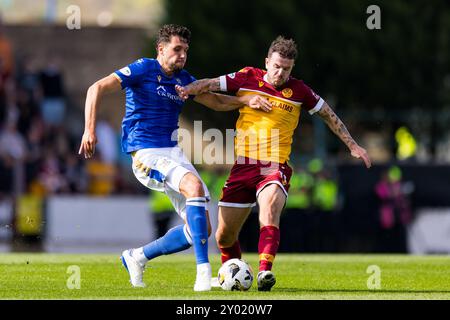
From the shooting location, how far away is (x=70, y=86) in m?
33.8

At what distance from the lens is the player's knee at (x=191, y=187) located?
10.9m

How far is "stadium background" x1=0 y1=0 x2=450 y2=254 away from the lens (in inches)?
909

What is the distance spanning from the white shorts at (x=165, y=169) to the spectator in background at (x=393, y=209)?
480 inches

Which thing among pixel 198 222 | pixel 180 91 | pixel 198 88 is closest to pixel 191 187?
pixel 198 222

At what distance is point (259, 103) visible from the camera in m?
11.7

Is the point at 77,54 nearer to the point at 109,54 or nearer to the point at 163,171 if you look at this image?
the point at 109,54

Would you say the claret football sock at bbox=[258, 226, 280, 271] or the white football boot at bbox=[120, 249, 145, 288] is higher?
the claret football sock at bbox=[258, 226, 280, 271]

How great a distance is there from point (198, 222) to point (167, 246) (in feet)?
1.92

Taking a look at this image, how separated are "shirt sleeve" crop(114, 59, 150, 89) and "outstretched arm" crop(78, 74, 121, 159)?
0.07 m

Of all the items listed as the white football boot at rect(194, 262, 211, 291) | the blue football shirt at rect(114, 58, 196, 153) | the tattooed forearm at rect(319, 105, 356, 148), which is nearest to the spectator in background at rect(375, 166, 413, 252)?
the tattooed forearm at rect(319, 105, 356, 148)

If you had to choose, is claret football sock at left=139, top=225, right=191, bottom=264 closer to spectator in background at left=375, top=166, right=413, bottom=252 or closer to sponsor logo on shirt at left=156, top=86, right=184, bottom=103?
sponsor logo on shirt at left=156, top=86, right=184, bottom=103

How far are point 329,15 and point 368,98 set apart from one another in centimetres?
254

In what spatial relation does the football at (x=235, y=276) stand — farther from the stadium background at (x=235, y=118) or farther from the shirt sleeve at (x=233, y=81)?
the stadium background at (x=235, y=118)

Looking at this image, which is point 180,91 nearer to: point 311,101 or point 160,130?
point 160,130
